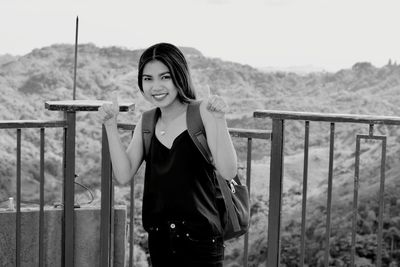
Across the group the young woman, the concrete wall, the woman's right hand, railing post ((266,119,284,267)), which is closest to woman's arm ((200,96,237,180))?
the young woman

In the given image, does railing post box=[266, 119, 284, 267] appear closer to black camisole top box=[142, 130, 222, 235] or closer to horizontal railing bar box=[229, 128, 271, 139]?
horizontal railing bar box=[229, 128, 271, 139]

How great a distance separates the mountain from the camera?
18.9 meters

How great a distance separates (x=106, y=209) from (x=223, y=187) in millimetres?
1545

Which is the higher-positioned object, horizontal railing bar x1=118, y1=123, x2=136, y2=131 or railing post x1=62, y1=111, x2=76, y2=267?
horizontal railing bar x1=118, y1=123, x2=136, y2=131

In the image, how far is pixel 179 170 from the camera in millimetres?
1933

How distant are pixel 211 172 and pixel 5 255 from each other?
2034 millimetres

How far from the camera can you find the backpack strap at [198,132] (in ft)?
6.44

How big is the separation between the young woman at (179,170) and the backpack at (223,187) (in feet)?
0.07

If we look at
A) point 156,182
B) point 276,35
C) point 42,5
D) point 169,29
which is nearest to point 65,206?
point 156,182

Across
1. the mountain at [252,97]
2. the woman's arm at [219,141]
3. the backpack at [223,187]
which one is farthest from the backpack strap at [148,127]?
the mountain at [252,97]

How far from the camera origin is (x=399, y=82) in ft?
110

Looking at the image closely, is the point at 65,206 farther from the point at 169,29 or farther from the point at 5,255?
the point at 169,29

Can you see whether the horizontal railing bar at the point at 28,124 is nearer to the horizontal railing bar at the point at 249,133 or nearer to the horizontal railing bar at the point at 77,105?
the horizontal railing bar at the point at 77,105

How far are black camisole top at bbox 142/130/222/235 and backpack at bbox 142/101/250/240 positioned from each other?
0.03 metres
